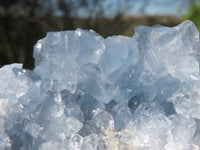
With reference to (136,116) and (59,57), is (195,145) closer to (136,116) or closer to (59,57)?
(136,116)

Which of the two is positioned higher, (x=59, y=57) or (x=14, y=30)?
(x=14, y=30)

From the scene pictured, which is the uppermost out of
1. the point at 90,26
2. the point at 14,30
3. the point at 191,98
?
the point at 90,26

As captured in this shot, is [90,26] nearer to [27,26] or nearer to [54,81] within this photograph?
[27,26]

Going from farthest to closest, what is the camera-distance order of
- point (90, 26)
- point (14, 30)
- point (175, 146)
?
point (90, 26) < point (14, 30) < point (175, 146)

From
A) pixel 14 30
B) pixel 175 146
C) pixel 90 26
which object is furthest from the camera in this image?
pixel 90 26

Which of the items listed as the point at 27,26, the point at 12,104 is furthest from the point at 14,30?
the point at 12,104

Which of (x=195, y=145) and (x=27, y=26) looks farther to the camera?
(x=27, y=26)
